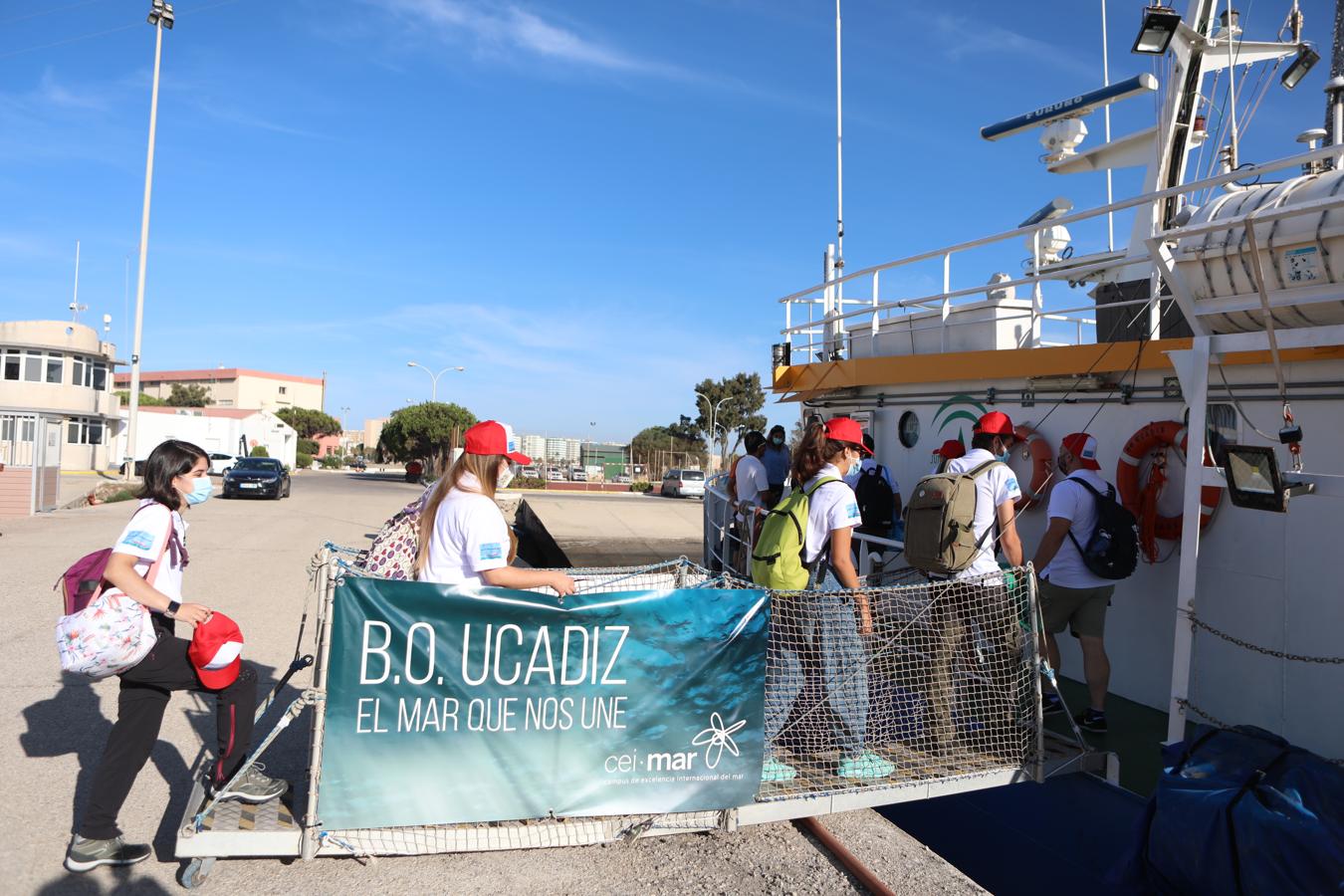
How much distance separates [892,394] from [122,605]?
729cm

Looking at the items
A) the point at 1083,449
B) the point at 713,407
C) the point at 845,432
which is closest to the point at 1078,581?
the point at 1083,449

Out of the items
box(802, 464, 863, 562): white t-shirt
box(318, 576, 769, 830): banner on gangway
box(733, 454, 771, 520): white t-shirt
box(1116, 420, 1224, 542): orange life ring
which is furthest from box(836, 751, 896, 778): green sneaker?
box(733, 454, 771, 520): white t-shirt

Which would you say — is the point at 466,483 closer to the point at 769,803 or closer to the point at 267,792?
the point at 267,792

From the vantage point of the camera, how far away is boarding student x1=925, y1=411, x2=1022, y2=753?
4574 mm

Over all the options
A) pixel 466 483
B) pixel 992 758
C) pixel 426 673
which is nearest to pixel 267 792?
pixel 426 673

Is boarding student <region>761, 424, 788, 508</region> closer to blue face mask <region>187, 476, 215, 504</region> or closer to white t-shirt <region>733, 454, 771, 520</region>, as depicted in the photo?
white t-shirt <region>733, 454, 771, 520</region>

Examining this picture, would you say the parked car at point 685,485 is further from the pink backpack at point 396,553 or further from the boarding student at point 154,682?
the boarding student at point 154,682

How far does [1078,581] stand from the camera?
545cm

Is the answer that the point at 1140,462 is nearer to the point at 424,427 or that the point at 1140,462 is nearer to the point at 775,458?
the point at 775,458

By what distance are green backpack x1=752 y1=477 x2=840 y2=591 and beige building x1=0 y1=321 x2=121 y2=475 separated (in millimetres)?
42577

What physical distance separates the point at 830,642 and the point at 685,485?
37.3 metres

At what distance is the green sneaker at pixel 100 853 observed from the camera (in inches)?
136

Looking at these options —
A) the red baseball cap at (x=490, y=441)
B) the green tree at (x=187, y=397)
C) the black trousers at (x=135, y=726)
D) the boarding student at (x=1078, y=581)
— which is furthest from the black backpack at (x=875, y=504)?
the green tree at (x=187, y=397)

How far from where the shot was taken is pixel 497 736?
3.65 meters
